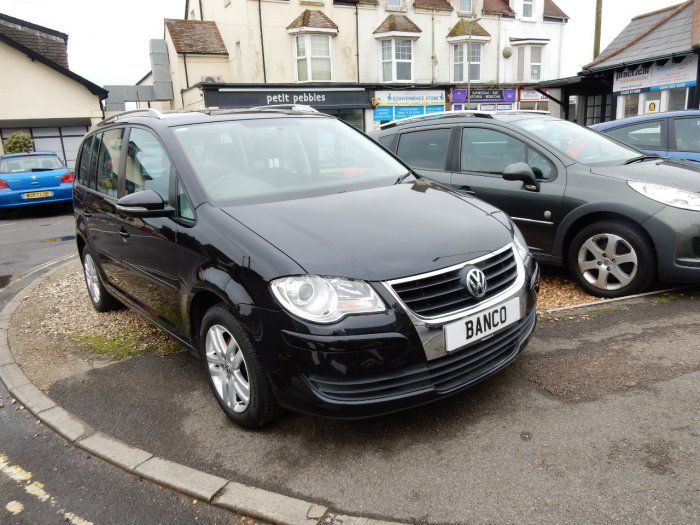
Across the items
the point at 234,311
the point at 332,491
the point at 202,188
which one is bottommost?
the point at 332,491

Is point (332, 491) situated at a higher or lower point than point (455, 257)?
lower

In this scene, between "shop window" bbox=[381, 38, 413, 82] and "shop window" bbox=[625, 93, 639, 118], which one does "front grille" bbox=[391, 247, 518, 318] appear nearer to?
"shop window" bbox=[625, 93, 639, 118]

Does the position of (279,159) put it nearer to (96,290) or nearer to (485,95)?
(96,290)

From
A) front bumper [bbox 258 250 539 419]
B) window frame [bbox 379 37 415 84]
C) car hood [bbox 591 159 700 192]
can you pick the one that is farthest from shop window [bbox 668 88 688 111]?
front bumper [bbox 258 250 539 419]

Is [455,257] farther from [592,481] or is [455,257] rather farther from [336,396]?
[592,481]

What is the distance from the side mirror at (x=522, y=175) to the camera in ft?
16.1

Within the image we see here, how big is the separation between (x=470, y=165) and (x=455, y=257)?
10.4ft

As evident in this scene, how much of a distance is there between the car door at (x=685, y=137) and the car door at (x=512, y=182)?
9.29 ft

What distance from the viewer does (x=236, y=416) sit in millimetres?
3037

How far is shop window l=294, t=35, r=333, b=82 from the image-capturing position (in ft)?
84.3

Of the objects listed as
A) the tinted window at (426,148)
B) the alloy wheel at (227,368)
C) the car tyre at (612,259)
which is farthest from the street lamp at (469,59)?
the alloy wheel at (227,368)

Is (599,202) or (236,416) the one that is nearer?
(236,416)

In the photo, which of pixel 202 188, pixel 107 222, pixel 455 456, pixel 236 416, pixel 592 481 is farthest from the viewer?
pixel 107 222

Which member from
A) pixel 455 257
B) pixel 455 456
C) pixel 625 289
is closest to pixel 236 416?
pixel 455 456
